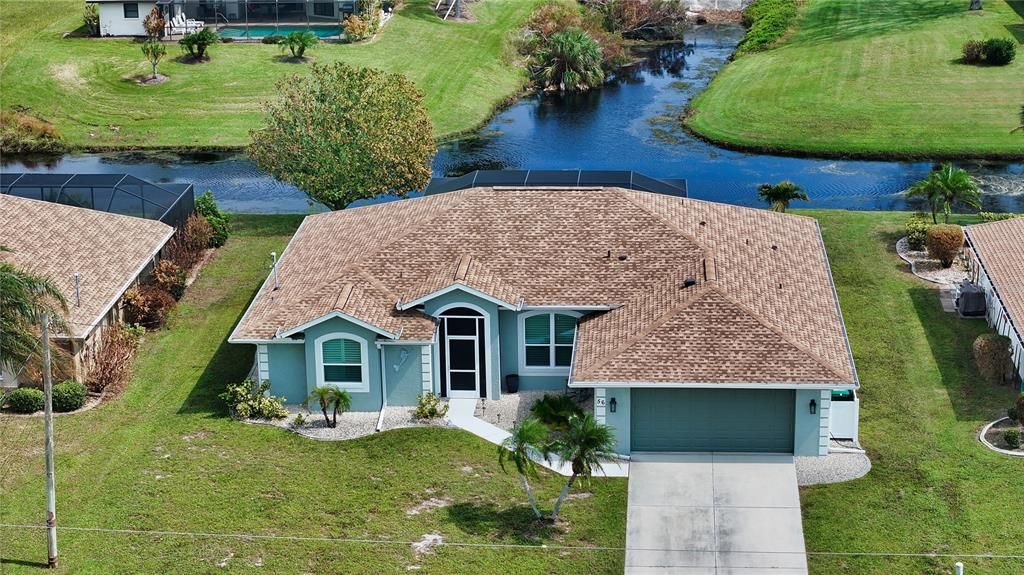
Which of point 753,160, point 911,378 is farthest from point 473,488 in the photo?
point 753,160

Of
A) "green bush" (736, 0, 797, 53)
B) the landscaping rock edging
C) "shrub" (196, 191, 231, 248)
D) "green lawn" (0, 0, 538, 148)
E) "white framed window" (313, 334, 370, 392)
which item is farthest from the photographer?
"green bush" (736, 0, 797, 53)

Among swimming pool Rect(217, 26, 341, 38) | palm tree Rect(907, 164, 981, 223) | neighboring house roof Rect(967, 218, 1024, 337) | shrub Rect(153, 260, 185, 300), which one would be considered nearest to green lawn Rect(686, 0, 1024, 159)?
palm tree Rect(907, 164, 981, 223)

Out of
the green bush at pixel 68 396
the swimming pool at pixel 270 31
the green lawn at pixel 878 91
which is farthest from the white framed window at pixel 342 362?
the swimming pool at pixel 270 31

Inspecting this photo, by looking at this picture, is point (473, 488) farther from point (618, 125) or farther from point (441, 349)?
point (618, 125)

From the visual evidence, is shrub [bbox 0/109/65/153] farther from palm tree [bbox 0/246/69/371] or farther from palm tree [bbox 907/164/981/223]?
palm tree [bbox 907/164/981/223]

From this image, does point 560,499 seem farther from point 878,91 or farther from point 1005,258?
point 878,91

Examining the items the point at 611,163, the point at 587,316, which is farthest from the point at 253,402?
the point at 611,163
